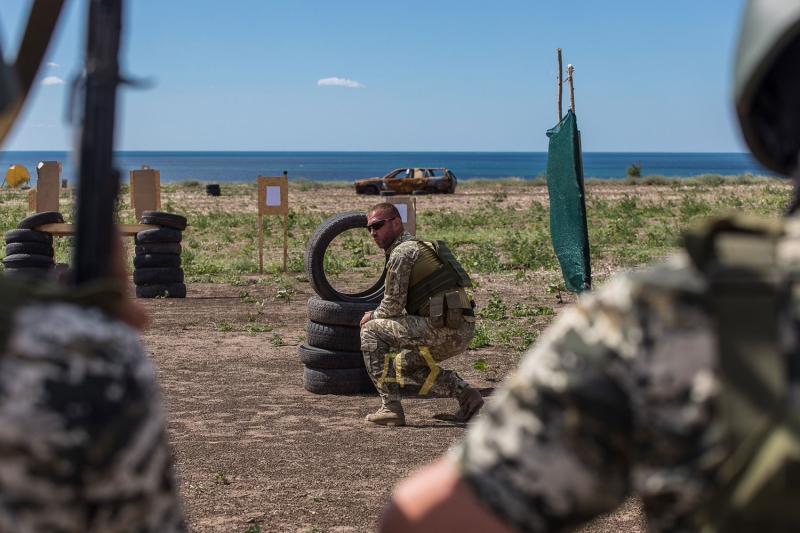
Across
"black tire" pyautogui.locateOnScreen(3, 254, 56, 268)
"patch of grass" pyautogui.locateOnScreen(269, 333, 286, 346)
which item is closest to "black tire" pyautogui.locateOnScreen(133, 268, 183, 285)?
"black tire" pyautogui.locateOnScreen(3, 254, 56, 268)

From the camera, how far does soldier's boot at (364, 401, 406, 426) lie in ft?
23.4

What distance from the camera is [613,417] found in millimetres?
994

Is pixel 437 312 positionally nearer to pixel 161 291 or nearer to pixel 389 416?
pixel 389 416

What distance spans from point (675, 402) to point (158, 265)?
13040 mm

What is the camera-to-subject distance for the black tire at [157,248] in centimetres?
1345

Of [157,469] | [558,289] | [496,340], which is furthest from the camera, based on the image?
[558,289]

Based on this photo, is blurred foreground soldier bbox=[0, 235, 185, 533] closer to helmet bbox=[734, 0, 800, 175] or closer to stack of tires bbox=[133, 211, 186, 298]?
helmet bbox=[734, 0, 800, 175]

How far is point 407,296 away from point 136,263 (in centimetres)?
723

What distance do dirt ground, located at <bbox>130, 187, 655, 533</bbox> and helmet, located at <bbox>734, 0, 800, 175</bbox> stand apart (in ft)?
13.1

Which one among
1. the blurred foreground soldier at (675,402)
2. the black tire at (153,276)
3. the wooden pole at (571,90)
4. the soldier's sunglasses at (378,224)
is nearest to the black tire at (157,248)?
the black tire at (153,276)

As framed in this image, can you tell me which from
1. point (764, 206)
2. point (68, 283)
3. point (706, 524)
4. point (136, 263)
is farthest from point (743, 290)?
point (764, 206)

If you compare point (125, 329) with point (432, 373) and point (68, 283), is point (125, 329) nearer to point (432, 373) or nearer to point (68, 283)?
point (68, 283)

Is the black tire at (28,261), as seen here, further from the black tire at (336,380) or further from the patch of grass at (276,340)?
the black tire at (336,380)

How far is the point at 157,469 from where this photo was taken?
119 cm
